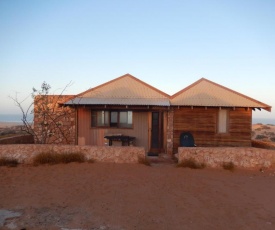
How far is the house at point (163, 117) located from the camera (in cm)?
1384

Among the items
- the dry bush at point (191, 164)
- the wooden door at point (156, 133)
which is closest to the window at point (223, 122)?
the wooden door at point (156, 133)

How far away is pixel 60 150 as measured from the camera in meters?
10.1

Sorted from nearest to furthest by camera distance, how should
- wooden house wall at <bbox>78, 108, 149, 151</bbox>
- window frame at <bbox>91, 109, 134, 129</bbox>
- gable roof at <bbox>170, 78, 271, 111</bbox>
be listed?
gable roof at <bbox>170, 78, 271, 111</bbox> < wooden house wall at <bbox>78, 108, 149, 151</bbox> < window frame at <bbox>91, 109, 134, 129</bbox>

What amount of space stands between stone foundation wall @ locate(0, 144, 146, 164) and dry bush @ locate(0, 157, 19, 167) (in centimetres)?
12

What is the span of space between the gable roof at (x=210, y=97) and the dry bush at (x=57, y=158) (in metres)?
6.05

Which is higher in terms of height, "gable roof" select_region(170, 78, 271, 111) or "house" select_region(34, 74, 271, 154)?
"gable roof" select_region(170, 78, 271, 111)

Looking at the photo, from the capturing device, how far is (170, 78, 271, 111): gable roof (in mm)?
13680

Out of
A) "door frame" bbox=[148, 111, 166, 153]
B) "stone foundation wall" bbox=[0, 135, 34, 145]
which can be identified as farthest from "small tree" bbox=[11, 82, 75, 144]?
"door frame" bbox=[148, 111, 166, 153]

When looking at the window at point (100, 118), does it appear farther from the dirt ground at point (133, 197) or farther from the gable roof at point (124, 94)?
the dirt ground at point (133, 197)

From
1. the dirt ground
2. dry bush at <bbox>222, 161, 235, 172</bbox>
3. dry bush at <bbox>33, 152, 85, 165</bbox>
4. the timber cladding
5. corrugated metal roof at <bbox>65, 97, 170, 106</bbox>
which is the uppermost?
corrugated metal roof at <bbox>65, 97, 170, 106</bbox>

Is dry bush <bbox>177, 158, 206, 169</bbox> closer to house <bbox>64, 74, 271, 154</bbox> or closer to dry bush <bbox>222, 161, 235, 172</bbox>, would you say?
dry bush <bbox>222, 161, 235, 172</bbox>

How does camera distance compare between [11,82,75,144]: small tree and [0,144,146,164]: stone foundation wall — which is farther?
[11,82,75,144]: small tree

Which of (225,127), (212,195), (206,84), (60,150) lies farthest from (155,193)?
(206,84)

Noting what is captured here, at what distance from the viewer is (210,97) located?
14.5 m
